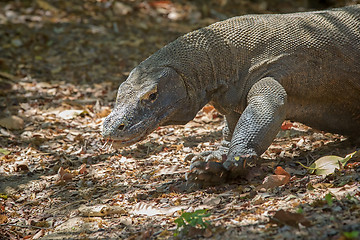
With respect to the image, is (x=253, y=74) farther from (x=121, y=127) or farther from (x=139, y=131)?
(x=121, y=127)

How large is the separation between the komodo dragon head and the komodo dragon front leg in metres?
0.55

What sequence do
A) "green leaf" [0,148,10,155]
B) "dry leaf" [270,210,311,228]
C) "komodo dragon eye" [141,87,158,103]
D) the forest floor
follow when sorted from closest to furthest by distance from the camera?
1. "dry leaf" [270,210,311,228]
2. the forest floor
3. "komodo dragon eye" [141,87,158,103]
4. "green leaf" [0,148,10,155]

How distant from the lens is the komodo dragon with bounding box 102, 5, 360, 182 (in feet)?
14.0

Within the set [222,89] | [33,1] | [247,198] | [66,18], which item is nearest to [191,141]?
[222,89]

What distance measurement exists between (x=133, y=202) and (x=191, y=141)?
164 centimetres

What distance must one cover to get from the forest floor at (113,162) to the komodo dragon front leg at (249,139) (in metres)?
0.13

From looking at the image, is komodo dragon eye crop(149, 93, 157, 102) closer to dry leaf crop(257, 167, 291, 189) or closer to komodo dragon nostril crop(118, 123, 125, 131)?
komodo dragon nostril crop(118, 123, 125, 131)

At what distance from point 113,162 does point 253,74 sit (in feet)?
5.88

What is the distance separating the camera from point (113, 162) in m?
5.22

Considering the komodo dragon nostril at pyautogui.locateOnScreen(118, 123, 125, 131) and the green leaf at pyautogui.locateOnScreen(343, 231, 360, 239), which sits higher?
the green leaf at pyautogui.locateOnScreen(343, 231, 360, 239)

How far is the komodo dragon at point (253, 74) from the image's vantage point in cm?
426

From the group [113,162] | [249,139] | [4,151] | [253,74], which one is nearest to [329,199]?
[249,139]

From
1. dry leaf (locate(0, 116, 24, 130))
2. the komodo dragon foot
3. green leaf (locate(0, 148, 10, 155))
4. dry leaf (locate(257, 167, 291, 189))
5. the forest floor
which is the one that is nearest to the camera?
the forest floor

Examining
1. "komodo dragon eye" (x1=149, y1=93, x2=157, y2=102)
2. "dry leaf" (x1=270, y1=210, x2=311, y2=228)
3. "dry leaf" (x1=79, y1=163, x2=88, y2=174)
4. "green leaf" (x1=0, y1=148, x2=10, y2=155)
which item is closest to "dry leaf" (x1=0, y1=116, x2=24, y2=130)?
"green leaf" (x1=0, y1=148, x2=10, y2=155)
